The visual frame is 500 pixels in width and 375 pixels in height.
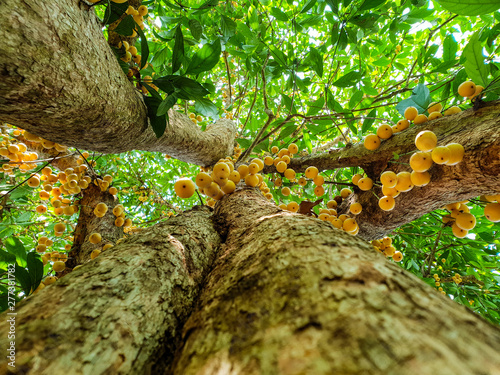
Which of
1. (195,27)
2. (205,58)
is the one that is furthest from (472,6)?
(195,27)

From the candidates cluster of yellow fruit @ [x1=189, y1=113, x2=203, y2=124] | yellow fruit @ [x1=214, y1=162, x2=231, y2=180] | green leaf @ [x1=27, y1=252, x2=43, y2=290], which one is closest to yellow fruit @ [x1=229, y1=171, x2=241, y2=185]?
yellow fruit @ [x1=214, y1=162, x2=231, y2=180]

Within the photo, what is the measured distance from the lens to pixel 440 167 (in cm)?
128

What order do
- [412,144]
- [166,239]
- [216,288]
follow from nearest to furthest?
1. [216,288]
2. [166,239]
3. [412,144]

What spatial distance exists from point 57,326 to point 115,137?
1398 millimetres

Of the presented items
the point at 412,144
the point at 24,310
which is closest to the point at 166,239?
the point at 24,310

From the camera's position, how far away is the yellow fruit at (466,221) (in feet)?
5.14

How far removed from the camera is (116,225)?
104 inches

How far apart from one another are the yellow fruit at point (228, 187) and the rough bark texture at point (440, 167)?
108 centimetres

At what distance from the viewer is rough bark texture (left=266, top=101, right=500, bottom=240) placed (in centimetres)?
108

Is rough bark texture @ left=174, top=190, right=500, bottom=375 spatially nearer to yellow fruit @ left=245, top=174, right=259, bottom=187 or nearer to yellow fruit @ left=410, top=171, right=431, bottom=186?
yellow fruit @ left=410, top=171, right=431, bottom=186

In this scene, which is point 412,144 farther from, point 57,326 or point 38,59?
point 38,59

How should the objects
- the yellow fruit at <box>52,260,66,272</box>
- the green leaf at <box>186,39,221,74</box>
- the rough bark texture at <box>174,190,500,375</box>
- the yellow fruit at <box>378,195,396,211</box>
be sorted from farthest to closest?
the yellow fruit at <box>52,260,66,272</box>
the green leaf at <box>186,39,221,74</box>
the yellow fruit at <box>378,195,396,211</box>
the rough bark texture at <box>174,190,500,375</box>

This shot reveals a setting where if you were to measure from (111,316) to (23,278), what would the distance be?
1.27 m

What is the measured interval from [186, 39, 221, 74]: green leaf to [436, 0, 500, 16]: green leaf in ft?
4.47
